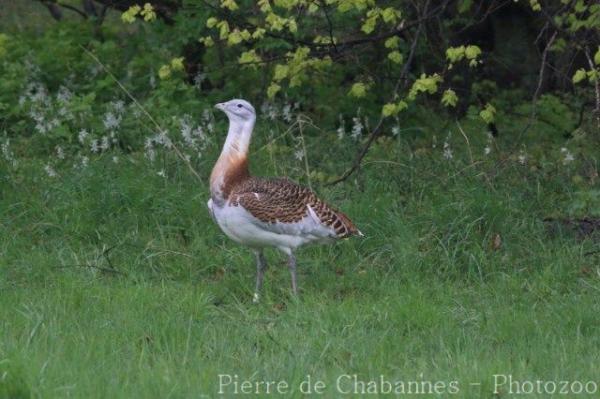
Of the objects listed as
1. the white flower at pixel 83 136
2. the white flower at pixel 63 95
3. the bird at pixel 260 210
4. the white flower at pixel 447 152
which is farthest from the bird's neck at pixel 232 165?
the white flower at pixel 63 95

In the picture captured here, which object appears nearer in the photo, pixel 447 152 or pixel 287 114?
pixel 447 152

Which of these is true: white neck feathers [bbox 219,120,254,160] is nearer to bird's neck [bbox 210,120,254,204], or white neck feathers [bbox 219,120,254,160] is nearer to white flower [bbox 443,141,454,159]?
bird's neck [bbox 210,120,254,204]

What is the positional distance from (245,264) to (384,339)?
2.27 m

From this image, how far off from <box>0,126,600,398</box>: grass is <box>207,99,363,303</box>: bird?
0.37m

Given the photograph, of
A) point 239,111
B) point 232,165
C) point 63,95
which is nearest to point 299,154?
point 239,111

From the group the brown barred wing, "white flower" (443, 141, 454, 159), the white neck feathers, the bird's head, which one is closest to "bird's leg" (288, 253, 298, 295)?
the brown barred wing

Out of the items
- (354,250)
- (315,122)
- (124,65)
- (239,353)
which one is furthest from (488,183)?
(124,65)

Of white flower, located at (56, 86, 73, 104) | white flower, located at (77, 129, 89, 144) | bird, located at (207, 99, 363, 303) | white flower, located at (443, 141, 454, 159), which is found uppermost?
white flower, located at (56, 86, 73, 104)

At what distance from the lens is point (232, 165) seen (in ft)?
29.7

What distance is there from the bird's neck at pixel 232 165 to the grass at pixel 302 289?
0.69 meters

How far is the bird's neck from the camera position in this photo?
8.92 metres

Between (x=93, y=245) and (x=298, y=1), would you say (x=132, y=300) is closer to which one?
(x=93, y=245)

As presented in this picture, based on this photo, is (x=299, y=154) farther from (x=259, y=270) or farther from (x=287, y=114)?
(x=259, y=270)

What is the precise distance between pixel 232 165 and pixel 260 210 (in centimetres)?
46
